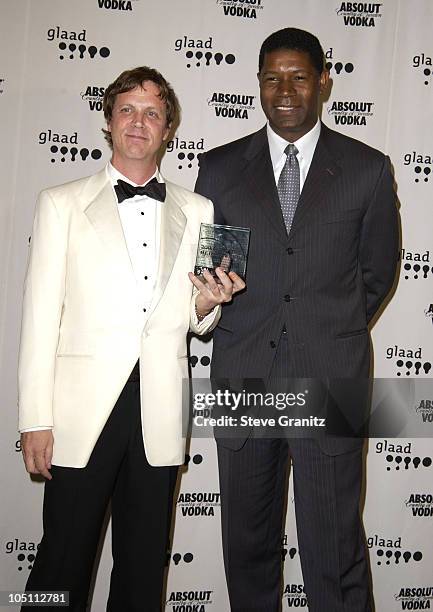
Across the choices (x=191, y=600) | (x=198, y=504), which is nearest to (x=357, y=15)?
(x=198, y=504)

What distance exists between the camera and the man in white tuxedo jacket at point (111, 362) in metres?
2.10

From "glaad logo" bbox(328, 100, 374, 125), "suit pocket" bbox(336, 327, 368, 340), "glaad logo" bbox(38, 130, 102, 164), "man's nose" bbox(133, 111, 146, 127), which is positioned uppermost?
"glaad logo" bbox(328, 100, 374, 125)

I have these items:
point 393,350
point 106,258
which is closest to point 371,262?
point 393,350

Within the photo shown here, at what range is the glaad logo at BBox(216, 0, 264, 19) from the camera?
3.11 m

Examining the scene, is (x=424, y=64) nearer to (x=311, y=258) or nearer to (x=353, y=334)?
(x=311, y=258)

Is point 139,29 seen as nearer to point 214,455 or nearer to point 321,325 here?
point 321,325

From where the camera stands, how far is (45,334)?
→ 82.7 inches

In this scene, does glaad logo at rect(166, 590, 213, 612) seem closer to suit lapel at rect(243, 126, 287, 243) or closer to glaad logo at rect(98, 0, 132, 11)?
suit lapel at rect(243, 126, 287, 243)

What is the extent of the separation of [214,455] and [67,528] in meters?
1.19

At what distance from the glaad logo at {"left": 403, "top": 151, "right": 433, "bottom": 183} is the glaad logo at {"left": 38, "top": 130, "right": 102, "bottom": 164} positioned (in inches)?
55.5

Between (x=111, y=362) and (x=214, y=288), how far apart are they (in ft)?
1.29

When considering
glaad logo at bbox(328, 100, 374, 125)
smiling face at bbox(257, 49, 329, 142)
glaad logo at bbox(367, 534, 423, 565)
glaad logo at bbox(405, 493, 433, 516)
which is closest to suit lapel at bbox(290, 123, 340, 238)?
smiling face at bbox(257, 49, 329, 142)

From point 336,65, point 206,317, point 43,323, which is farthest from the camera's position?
point 336,65

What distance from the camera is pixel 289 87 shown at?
2.41 meters
